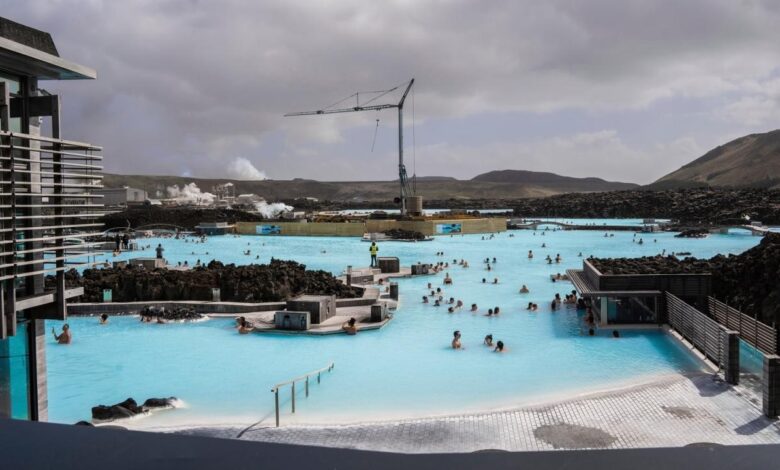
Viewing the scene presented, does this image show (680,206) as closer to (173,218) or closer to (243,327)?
(173,218)

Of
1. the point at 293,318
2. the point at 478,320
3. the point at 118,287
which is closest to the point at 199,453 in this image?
the point at 293,318

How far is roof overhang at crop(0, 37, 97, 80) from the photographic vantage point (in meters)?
4.69

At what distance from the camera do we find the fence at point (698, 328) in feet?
36.6

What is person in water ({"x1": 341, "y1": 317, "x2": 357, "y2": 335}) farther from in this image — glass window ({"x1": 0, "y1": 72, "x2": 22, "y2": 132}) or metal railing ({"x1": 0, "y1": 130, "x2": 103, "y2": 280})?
glass window ({"x1": 0, "y1": 72, "x2": 22, "y2": 132})

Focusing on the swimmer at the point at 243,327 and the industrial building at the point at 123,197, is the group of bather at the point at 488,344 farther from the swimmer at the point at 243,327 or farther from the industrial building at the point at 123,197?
the industrial building at the point at 123,197

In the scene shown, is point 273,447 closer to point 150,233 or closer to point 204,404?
point 204,404

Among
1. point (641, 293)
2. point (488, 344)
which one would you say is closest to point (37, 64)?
point (488, 344)

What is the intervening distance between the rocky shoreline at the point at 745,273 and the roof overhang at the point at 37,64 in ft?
46.0

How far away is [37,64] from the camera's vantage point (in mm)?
5008

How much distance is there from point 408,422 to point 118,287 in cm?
1398

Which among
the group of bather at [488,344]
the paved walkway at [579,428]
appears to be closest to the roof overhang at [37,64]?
the paved walkway at [579,428]

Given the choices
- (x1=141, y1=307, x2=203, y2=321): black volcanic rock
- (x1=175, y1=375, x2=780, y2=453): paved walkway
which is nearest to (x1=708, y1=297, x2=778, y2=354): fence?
(x1=175, y1=375, x2=780, y2=453): paved walkway

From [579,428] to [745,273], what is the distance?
1206 cm

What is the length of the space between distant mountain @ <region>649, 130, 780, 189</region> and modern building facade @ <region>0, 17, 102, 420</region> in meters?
144
